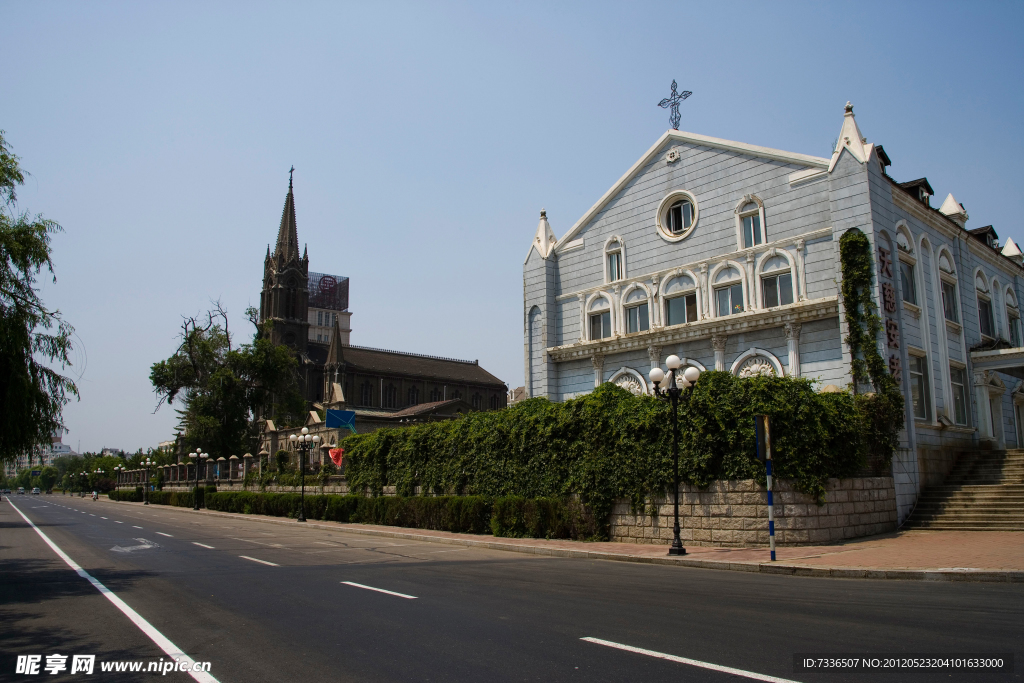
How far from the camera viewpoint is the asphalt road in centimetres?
593

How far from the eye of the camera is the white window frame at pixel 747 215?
2542cm

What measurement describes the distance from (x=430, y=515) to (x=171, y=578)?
1442 centimetres

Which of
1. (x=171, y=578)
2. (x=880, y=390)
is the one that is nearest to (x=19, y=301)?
(x=171, y=578)

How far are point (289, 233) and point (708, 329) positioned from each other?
88.1m

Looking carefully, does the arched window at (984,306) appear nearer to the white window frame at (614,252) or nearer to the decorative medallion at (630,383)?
the decorative medallion at (630,383)

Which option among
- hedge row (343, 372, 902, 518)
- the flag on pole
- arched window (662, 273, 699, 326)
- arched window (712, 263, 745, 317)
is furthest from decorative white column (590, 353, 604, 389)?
the flag on pole

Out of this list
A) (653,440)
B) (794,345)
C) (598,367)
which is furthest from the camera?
(598,367)

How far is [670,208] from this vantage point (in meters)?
28.8

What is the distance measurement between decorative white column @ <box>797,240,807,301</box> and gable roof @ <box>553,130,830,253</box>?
2733 millimetres

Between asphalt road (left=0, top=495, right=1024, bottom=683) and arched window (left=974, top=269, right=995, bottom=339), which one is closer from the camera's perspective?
asphalt road (left=0, top=495, right=1024, bottom=683)

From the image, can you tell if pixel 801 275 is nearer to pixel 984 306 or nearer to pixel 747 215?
pixel 747 215

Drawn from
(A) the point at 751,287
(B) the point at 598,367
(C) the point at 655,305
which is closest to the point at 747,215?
(A) the point at 751,287

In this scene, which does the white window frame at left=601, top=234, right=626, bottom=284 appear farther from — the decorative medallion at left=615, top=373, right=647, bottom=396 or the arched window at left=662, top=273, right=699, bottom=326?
the decorative medallion at left=615, top=373, right=647, bottom=396

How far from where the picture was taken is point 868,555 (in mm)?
14555
